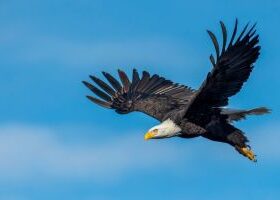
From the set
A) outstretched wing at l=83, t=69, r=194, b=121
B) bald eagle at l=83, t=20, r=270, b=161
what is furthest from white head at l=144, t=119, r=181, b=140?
outstretched wing at l=83, t=69, r=194, b=121

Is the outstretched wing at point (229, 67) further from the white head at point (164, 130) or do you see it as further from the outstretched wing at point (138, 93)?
the outstretched wing at point (138, 93)

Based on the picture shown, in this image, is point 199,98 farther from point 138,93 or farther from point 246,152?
point 138,93

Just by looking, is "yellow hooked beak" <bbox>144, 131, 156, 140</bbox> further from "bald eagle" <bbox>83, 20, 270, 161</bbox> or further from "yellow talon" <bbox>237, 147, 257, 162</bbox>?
"yellow talon" <bbox>237, 147, 257, 162</bbox>

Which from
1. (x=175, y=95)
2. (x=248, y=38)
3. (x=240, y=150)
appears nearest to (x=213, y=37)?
(x=248, y=38)

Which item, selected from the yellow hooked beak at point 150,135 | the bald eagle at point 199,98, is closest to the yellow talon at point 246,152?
the bald eagle at point 199,98

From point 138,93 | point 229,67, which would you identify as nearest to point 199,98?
point 229,67

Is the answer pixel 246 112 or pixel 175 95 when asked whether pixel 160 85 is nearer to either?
pixel 175 95

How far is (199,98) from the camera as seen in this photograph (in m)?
19.8

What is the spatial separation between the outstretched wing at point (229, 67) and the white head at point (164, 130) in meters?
1.04

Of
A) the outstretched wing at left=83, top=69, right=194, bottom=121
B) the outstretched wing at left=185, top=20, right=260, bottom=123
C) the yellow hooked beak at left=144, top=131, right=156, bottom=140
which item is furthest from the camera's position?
the outstretched wing at left=83, top=69, right=194, bottom=121

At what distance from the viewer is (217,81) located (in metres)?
19.1

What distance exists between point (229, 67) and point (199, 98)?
1.20m

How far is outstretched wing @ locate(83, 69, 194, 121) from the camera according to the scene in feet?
76.3

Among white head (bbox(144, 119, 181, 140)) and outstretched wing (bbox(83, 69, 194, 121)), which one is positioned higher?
outstretched wing (bbox(83, 69, 194, 121))
